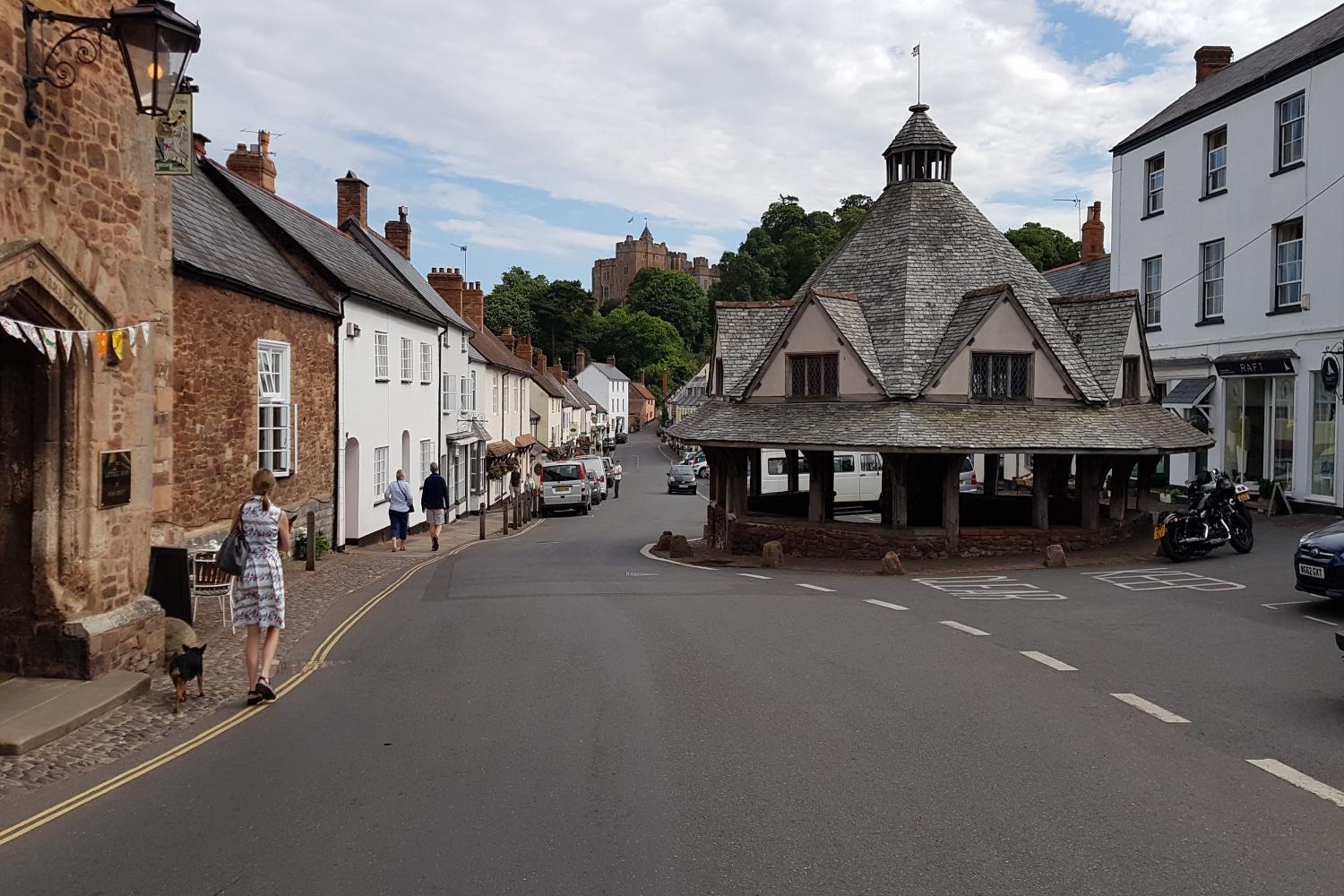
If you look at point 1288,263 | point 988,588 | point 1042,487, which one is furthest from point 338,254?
point 1288,263

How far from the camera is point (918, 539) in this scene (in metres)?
19.0

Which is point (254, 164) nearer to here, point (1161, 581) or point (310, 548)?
point (310, 548)

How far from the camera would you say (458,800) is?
227 inches

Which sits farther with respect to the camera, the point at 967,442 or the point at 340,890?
the point at 967,442

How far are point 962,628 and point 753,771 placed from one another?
239 inches

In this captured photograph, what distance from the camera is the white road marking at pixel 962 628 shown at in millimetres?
11220

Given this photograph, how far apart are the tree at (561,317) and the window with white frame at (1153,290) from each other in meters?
85.4

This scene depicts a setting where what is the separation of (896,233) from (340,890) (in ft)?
68.9

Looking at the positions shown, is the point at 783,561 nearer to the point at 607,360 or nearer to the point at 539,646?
the point at 539,646

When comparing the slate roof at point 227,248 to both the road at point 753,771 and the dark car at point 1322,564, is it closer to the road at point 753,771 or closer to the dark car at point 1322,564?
the road at point 753,771

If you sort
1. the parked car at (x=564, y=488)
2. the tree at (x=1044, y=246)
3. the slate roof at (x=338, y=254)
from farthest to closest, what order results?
the tree at (x=1044, y=246)
the parked car at (x=564, y=488)
the slate roof at (x=338, y=254)

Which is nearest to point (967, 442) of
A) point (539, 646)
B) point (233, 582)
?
point (539, 646)

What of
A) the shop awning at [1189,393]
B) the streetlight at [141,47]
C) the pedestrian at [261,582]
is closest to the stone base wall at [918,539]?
the shop awning at [1189,393]

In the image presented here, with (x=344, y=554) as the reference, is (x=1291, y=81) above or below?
above
